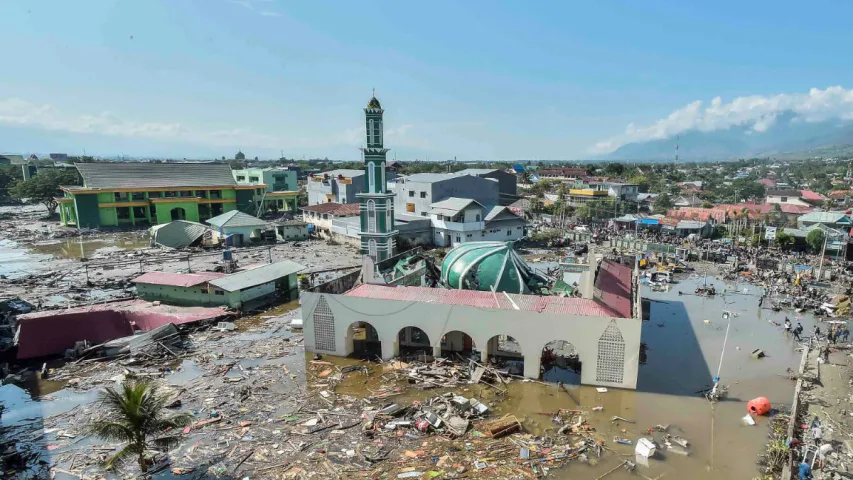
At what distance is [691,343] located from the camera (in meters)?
20.5

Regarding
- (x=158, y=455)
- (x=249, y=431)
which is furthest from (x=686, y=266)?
(x=158, y=455)

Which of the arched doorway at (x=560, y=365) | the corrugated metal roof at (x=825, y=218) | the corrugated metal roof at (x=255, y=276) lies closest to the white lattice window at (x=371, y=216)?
the corrugated metal roof at (x=255, y=276)

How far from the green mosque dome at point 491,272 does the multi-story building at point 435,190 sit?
23279 mm

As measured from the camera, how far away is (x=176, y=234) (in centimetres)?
4141

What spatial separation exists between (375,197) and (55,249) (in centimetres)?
3232

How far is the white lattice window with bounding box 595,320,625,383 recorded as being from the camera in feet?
49.6

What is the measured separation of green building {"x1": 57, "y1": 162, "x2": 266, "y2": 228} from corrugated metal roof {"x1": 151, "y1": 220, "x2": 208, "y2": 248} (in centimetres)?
1190

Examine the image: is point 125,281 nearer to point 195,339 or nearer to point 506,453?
point 195,339

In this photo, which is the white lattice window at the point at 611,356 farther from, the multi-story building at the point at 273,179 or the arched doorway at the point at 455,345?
the multi-story building at the point at 273,179

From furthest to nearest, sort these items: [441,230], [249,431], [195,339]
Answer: [441,230]
[195,339]
[249,431]

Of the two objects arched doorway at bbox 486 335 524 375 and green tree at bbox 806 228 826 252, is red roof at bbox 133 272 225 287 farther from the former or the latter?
green tree at bbox 806 228 826 252

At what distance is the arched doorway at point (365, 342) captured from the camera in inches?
732

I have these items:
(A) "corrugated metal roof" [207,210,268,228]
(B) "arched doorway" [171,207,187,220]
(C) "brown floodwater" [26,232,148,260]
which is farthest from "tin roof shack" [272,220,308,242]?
(B) "arched doorway" [171,207,187,220]

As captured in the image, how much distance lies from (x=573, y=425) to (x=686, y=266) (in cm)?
2566
